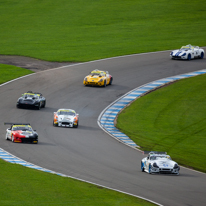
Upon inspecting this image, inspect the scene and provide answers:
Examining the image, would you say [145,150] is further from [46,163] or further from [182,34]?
[182,34]

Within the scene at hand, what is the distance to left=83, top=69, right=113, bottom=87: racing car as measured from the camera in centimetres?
5447

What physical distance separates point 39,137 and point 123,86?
2037cm

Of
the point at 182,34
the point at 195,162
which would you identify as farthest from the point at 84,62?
the point at 195,162

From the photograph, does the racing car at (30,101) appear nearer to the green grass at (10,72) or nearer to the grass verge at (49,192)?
the green grass at (10,72)

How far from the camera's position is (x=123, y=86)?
180ft

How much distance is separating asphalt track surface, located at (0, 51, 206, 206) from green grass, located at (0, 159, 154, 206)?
1326 mm

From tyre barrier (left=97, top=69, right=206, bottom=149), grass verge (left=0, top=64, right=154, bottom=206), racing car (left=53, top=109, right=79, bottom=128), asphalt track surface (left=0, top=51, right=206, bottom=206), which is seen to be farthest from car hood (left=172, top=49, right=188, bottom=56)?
grass verge (left=0, top=64, right=154, bottom=206)

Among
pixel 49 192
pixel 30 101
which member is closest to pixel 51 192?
pixel 49 192

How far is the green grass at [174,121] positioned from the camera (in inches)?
1321

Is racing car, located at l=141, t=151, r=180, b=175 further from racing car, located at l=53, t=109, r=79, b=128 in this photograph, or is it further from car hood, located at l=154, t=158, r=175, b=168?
racing car, located at l=53, t=109, r=79, b=128

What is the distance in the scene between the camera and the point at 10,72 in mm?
59000

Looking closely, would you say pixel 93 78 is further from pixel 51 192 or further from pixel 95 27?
pixel 51 192

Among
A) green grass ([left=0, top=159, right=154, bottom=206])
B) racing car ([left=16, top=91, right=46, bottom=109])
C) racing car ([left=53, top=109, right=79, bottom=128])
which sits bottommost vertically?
green grass ([left=0, top=159, right=154, bottom=206])

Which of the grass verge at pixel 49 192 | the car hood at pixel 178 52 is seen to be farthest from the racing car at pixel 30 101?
the car hood at pixel 178 52
